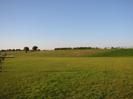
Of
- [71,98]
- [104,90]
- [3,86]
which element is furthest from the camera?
[3,86]

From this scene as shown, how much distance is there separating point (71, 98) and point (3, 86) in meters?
6.14

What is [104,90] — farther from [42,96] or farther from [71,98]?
[42,96]

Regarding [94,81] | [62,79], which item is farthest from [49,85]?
[94,81]

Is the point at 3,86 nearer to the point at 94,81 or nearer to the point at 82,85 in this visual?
the point at 82,85

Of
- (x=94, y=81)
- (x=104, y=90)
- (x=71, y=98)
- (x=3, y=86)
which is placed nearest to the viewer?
(x=71, y=98)

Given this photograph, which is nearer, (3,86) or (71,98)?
(71,98)

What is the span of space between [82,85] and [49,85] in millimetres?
2652

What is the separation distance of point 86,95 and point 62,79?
204 inches

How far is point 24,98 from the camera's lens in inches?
605

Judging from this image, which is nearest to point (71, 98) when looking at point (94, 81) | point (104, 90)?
point (104, 90)

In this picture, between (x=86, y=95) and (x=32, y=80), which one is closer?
(x=86, y=95)

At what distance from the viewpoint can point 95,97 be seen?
1541cm

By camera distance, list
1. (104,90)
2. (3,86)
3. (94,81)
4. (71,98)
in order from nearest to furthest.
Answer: (71,98), (104,90), (3,86), (94,81)

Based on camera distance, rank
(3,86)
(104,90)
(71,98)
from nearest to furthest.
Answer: (71,98), (104,90), (3,86)
